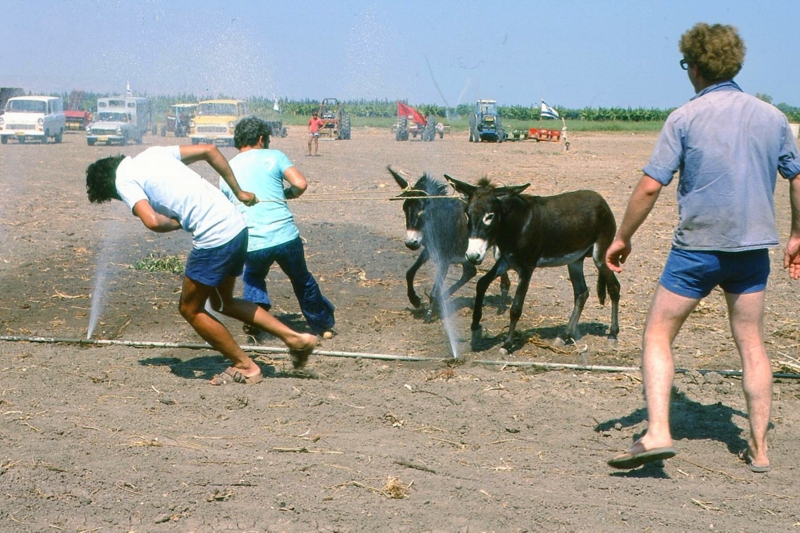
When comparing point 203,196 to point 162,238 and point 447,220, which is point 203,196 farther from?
point 162,238

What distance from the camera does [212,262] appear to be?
668 centimetres

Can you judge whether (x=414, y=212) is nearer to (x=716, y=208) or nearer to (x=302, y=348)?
(x=302, y=348)

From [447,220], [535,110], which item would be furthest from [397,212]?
[535,110]

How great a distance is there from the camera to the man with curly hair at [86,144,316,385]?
21.4ft

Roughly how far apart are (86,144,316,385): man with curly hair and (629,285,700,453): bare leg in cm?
279

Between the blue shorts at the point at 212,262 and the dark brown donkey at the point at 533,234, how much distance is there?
2215 mm

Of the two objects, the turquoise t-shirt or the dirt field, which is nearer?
the dirt field

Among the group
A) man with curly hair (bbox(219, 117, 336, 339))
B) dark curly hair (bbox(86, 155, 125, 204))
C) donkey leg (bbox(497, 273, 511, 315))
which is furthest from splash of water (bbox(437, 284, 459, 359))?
dark curly hair (bbox(86, 155, 125, 204))

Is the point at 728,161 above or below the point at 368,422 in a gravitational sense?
above

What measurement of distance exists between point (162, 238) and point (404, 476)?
9.81m

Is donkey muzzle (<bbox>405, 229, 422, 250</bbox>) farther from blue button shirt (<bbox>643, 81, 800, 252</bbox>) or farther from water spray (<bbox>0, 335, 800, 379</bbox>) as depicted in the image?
blue button shirt (<bbox>643, 81, 800, 252</bbox>)

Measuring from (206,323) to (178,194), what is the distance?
1028 millimetres

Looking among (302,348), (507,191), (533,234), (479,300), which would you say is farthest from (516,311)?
Answer: (302,348)

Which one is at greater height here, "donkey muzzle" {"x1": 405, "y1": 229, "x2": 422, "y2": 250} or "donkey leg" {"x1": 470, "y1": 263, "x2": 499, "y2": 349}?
"donkey muzzle" {"x1": 405, "y1": 229, "x2": 422, "y2": 250}
